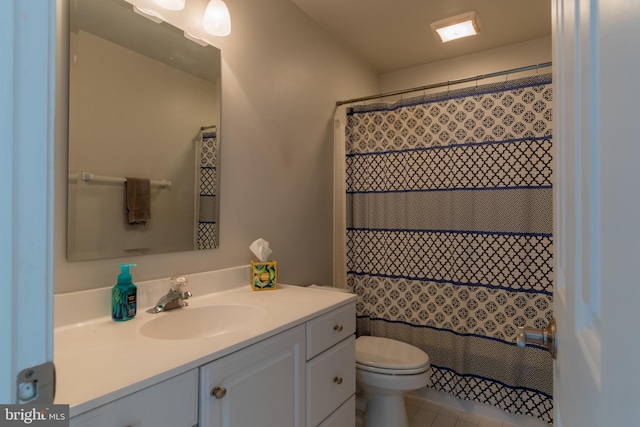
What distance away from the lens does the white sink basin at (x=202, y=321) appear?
1145mm

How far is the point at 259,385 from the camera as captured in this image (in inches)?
38.9

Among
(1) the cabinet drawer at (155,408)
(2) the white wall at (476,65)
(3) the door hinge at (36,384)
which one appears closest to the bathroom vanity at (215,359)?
(1) the cabinet drawer at (155,408)

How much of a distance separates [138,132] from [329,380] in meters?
1.22

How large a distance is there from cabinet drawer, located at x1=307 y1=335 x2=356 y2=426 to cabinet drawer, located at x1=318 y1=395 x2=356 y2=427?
0.9 inches

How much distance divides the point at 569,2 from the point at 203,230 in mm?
1385

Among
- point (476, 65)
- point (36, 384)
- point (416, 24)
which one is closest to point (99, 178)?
point (36, 384)

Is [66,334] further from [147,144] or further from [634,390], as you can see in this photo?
[634,390]

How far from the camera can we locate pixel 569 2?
46 cm

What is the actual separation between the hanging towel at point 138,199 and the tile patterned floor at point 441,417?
187cm

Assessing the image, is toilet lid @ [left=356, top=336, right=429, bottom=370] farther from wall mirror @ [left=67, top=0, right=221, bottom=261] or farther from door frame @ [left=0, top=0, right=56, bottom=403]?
door frame @ [left=0, top=0, right=56, bottom=403]

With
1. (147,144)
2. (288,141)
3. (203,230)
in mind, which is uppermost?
(288,141)

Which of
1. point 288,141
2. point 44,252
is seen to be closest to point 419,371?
point 288,141

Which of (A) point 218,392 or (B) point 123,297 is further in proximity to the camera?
(B) point 123,297

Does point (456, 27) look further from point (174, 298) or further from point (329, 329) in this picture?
point (174, 298)
